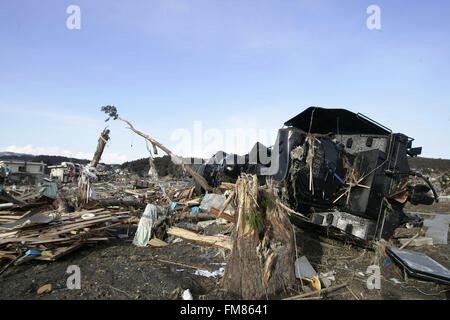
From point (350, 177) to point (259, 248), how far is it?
4128mm

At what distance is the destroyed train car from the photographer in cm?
643

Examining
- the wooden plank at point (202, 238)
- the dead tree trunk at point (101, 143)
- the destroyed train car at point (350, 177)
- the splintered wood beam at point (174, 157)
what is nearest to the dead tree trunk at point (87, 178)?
the dead tree trunk at point (101, 143)

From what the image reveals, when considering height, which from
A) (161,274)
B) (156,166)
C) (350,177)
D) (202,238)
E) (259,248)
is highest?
(350,177)

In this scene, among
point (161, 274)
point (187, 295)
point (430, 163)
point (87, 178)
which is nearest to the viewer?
point (187, 295)

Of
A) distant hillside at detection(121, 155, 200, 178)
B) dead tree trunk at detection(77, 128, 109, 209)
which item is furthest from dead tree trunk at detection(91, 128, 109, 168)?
distant hillside at detection(121, 155, 200, 178)

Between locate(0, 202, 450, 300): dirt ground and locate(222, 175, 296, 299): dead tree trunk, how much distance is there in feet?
1.05

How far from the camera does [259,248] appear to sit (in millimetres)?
4090

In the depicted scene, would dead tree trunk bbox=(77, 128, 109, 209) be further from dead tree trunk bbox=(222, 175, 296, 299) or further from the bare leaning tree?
dead tree trunk bbox=(222, 175, 296, 299)

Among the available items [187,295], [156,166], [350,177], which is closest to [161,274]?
[187,295]

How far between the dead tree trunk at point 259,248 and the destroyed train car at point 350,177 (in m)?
2.05

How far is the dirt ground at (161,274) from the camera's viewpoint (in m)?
4.05

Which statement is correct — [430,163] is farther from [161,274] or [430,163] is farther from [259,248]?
[161,274]
